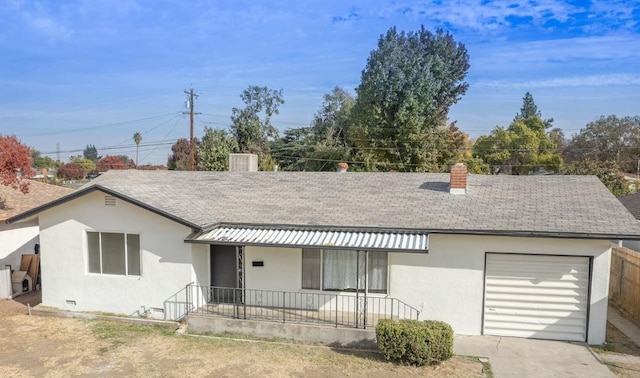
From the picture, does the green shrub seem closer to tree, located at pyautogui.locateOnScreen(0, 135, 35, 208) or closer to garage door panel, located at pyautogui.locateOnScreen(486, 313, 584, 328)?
garage door panel, located at pyautogui.locateOnScreen(486, 313, 584, 328)

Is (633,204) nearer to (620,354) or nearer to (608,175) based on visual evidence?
(620,354)

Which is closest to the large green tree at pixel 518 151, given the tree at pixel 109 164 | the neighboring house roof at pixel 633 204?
the neighboring house roof at pixel 633 204

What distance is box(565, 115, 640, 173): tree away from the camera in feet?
245

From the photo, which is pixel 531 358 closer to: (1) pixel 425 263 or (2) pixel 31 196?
(1) pixel 425 263

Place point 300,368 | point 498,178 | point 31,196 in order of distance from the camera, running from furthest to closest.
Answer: point 31,196, point 498,178, point 300,368

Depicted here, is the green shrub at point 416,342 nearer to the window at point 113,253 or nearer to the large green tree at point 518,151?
the window at point 113,253

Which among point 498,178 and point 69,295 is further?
point 498,178

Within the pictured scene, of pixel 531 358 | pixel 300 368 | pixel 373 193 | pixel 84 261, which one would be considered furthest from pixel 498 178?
pixel 84 261

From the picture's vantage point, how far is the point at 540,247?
45.0ft

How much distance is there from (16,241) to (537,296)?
22.9 meters

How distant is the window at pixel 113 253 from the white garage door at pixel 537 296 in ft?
40.5

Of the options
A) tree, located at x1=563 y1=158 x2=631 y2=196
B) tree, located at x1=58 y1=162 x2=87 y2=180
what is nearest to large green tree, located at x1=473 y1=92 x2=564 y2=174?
tree, located at x1=563 y1=158 x2=631 y2=196

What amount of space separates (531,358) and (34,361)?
553 inches

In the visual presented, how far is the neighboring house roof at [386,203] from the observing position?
45.9ft
